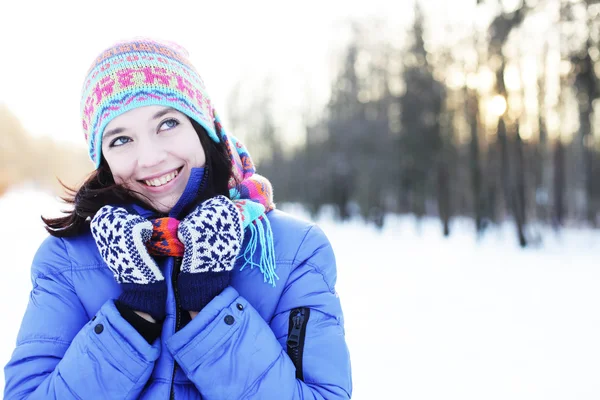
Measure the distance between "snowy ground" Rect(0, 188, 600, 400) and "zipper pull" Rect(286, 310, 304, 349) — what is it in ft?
3.55

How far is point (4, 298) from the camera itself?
6.92 metres

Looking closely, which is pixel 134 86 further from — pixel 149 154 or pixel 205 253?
pixel 205 253

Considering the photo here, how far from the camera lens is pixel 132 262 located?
1318mm

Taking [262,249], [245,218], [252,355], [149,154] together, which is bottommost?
[252,355]

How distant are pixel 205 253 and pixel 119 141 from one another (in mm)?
526

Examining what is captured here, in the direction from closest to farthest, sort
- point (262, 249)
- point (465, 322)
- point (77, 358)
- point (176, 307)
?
1. point (77, 358)
2. point (176, 307)
3. point (262, 249)
4. point (465, 322)

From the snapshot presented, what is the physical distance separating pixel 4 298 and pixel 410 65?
15956 millimetres

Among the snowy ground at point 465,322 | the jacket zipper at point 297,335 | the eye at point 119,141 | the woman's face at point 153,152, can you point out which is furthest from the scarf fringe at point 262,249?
the snowy ground at point 465,322

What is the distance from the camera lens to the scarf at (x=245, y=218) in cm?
142

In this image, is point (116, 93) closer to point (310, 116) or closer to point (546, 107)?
point (546, 107)

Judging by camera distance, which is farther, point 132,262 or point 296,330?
point 296,330

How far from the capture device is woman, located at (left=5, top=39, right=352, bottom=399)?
51.4 inches

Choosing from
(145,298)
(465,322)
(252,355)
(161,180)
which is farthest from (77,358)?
(465,322)

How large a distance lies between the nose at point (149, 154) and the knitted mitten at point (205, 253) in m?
0.25
